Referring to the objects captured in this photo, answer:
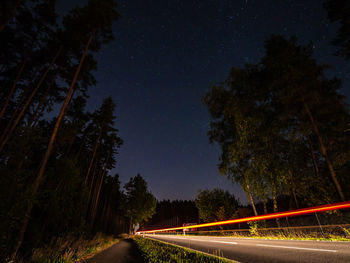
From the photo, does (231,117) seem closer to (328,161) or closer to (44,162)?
(328,161)

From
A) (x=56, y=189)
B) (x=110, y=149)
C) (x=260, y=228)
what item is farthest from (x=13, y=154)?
(x=110, y=149)

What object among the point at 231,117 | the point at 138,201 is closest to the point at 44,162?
the point at 231,117

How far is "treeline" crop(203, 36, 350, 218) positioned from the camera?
44.1 ft

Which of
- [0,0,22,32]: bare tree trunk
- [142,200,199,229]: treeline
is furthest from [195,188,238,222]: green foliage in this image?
[142,200,199,229]: treeline

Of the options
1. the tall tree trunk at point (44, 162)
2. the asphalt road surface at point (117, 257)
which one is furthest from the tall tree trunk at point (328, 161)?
the tall tree trunk at point (44, 162)

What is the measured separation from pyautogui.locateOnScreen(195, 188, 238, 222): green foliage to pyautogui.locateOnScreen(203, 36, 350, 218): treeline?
12.2 meters

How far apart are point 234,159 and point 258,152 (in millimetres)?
2371

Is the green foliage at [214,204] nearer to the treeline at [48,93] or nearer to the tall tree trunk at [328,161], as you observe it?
the tall tree trunk at [328,161]

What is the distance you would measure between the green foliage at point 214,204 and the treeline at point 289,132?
12.2 meters

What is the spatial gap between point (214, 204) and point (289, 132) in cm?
2069

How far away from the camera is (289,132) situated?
594 inches

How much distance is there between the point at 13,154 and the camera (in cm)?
831

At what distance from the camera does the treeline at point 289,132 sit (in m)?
13.4

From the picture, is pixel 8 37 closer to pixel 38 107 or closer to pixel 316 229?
pixel 38 107
